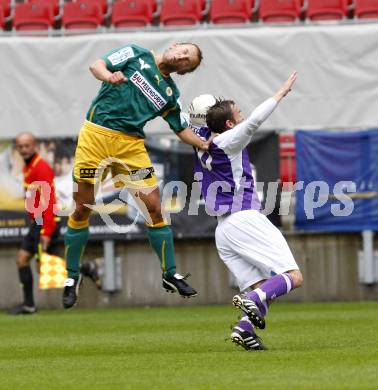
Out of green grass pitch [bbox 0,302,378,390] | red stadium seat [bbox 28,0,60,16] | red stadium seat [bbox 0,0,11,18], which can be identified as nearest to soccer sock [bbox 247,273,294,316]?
green grass pitch [bbox 0,302,378,390]

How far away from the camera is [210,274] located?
15.4 meters

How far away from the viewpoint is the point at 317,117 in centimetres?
1636

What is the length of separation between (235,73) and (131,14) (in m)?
2.59

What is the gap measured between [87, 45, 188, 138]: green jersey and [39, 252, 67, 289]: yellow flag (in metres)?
5.19

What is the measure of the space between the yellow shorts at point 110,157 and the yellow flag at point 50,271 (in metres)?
5.01

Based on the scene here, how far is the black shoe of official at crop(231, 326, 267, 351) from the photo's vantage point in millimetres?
8477

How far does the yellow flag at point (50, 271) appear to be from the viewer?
14.7m

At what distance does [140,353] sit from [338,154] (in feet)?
22.6

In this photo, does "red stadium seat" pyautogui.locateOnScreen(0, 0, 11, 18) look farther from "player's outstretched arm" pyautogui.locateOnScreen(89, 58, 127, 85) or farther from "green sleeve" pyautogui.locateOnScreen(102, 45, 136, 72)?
"player's outstretched arm" pyautogui.locateOnScreen(89, 58, 127, 85)

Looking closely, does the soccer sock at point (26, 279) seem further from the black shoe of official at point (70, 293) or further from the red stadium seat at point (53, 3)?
the red stadium seat at point (53, 3)

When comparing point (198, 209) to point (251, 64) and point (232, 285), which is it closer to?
point (232, 285)

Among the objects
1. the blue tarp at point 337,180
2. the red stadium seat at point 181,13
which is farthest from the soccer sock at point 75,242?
the red stadium seat at point 181,13

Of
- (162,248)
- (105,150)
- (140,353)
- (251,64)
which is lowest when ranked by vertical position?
(140,353)

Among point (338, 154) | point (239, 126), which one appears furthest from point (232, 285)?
point (239, 126)
